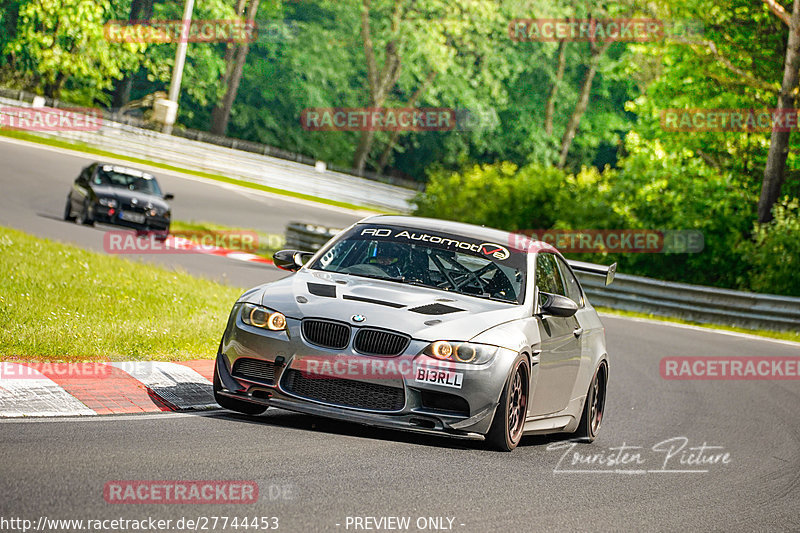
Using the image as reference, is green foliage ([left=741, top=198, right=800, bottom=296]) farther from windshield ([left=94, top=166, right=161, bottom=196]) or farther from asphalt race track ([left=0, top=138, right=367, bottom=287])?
windshield ([left=94, top=166, right=161, bottom=196])

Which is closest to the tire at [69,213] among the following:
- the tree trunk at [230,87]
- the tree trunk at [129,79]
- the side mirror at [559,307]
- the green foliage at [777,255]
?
the green foliage at [777,255]

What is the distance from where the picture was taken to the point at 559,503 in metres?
6.96

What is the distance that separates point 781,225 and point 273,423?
66.7 ft

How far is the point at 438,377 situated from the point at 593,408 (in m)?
2.79

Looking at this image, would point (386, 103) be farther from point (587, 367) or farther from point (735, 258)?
point (587, 367)

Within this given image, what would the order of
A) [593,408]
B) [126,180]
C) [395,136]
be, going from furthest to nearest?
[395,136], [126,180], [593,408]

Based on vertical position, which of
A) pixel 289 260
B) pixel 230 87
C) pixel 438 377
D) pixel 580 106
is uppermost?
pixel 580 106

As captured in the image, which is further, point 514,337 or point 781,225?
point 781,225

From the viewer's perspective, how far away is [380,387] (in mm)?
7543

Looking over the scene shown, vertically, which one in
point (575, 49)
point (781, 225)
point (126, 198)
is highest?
point (575, 49)

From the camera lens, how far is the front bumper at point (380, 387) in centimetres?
751

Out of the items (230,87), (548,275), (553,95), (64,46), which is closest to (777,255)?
(548,275)

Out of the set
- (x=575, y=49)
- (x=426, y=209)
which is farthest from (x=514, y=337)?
(x=575, y=49)

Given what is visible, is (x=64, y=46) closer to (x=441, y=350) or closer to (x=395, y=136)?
(x=395, y=136)
